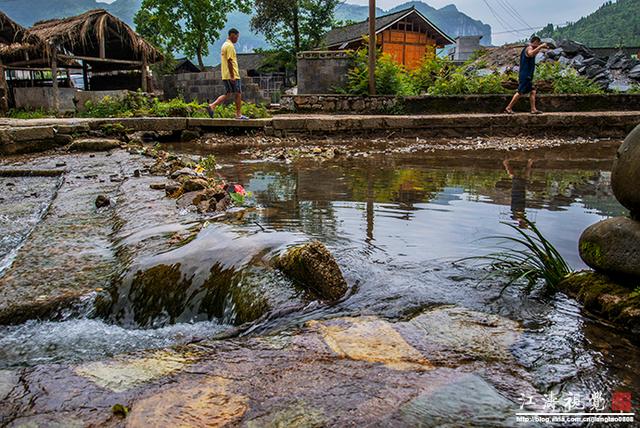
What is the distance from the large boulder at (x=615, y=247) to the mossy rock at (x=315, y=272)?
4.02ft

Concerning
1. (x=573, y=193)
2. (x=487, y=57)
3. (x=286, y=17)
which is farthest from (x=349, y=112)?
(x=286, y=17)

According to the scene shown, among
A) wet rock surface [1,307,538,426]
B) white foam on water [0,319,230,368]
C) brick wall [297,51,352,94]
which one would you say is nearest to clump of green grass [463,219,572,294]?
wet rock surface [1,307,538,426]

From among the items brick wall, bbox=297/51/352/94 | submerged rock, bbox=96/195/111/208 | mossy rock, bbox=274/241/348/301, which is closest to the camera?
mossy rock, bbox=274/241/348/301

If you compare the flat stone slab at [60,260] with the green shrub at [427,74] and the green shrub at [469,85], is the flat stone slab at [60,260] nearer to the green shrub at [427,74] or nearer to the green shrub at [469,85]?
the green shrub at [469,85]

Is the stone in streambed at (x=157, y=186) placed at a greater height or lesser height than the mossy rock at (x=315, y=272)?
greater

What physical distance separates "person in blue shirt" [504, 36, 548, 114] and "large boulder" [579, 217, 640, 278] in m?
8.59

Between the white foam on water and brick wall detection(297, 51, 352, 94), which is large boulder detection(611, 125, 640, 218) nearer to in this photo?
the white foam on water

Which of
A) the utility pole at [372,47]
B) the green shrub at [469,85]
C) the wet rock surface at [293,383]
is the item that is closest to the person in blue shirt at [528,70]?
the green shrub at [469,85]

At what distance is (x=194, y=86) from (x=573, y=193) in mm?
15919

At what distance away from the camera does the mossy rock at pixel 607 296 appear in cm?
202

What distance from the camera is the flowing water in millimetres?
1923

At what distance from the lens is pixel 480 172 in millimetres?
6500

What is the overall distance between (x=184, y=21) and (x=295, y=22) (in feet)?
37.7

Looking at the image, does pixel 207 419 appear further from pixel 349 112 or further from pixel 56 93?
pixel 56 93
